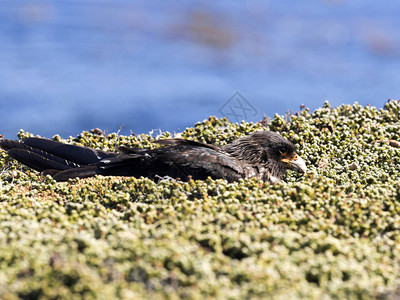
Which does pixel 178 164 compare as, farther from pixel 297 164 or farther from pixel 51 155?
pixel 51 155

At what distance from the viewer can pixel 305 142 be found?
9344 mm

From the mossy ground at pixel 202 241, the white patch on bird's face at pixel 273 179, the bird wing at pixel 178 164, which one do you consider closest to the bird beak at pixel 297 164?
the white patch on bird's face at pixel 273 179

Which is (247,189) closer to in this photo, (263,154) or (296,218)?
(296,218)

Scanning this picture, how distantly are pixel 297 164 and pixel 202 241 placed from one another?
14.2 ft

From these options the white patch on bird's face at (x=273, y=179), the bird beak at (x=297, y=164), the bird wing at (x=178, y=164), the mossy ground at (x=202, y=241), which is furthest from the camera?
the bird beak at (x=297, y=164)

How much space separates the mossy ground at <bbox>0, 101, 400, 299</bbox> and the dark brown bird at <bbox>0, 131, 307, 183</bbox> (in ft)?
1.34

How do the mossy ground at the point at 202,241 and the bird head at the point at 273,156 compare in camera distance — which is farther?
the bird head at the point at 273,156

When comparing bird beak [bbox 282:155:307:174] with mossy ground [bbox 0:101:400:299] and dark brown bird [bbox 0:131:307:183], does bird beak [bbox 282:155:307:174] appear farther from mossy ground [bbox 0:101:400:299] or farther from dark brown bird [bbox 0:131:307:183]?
mossy ground [bbox 0:101:400:299]

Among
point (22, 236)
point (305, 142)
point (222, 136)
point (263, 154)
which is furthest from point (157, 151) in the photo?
point (22, 236)

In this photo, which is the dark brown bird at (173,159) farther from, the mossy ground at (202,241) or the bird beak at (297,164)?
the mossy ground at (202,241)

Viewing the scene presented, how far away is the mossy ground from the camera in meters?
3.29

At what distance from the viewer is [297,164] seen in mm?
8086

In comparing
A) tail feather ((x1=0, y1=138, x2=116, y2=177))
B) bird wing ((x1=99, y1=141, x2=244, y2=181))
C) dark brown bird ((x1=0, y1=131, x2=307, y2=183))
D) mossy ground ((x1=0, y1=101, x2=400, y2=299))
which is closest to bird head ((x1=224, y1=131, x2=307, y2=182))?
dark brown bird ((x1=0, y1=131, x2=307, y2=183))

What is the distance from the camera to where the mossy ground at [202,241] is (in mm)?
3289
